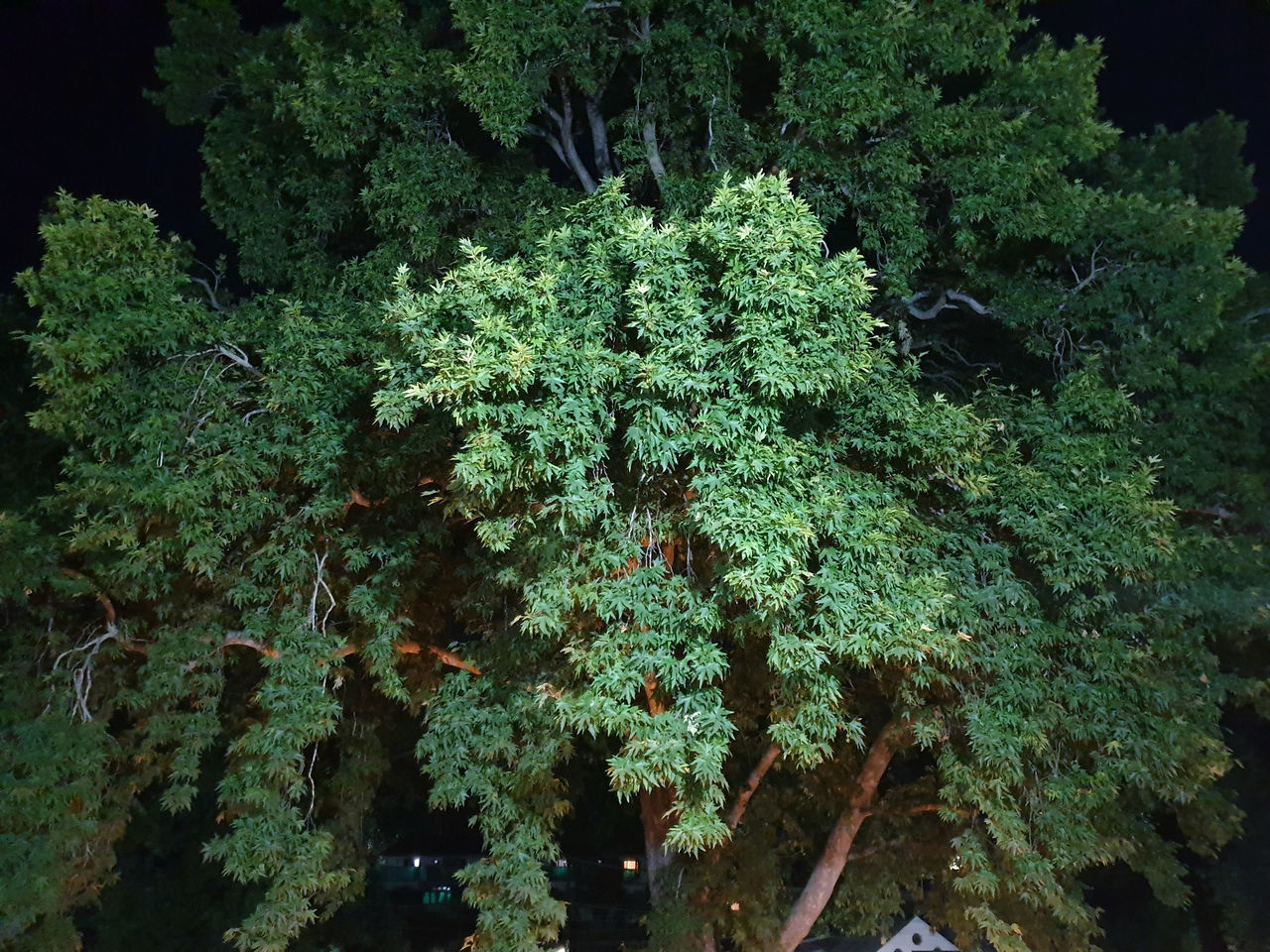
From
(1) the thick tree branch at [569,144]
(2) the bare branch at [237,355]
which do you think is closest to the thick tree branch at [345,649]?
(2) the bare branch at [237,355]

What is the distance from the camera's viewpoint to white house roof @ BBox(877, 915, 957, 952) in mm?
5902

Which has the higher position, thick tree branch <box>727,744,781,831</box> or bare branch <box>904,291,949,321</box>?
bare branch <box>904,291,949,321</box>

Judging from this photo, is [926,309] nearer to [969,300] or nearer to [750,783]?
[969,300]

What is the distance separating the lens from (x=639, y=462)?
723 cm

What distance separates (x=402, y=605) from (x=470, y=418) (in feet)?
9.57

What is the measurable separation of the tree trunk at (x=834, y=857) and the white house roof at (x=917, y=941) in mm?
4040

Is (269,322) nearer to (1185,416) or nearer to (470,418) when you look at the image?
(470,418)

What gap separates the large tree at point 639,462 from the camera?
6691mm

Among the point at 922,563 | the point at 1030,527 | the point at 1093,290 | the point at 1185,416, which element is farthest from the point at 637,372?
the point at 1185,416

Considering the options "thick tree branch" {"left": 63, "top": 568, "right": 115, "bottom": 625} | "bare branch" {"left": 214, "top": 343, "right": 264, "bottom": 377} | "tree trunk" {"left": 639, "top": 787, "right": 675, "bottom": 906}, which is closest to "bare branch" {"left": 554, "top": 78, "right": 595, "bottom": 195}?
"bare branch" {"left": 214, "top": 343, "right": 264, "bottom": 377}

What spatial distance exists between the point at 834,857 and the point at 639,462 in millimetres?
5461

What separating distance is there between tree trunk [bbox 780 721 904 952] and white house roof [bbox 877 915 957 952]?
159 inches

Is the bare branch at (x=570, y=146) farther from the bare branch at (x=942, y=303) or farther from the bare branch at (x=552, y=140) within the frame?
the bare branch at (x=942, y=303)

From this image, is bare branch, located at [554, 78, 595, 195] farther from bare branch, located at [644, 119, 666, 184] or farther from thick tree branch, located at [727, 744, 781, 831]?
thick tree branch, located at [727, 744, 781, 831]
